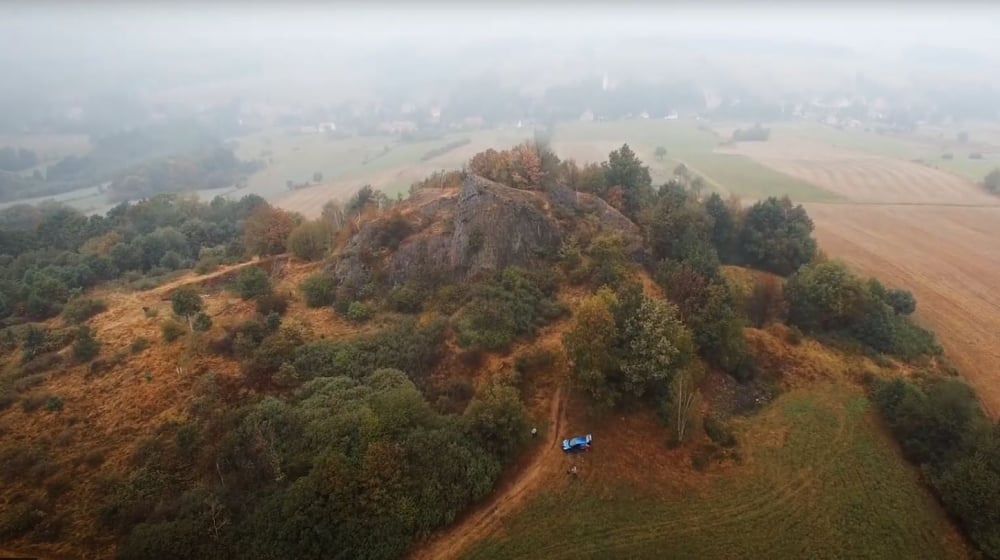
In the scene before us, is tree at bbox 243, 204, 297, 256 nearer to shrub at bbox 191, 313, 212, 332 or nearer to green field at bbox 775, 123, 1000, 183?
shrub at bbox 191, 313, 212, 332

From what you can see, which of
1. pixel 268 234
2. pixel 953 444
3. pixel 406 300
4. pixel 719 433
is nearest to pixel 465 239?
pixel 406 300

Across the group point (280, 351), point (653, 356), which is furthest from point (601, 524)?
point (280, 351)

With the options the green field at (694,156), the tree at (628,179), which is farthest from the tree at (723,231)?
the green field at (694,156)

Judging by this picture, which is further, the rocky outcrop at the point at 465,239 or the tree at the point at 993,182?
the tree at the point at 993,182

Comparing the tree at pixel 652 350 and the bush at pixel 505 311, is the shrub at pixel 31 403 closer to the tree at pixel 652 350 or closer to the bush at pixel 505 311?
the bush at pixel 505 311

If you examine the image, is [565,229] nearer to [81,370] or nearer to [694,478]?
[694,478]

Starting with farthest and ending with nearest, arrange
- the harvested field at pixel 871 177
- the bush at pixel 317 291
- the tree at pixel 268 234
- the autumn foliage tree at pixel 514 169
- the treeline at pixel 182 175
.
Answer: the treeline at pixel 182 175, the harvested field at pixel 871 177, the tree at pixel 268 234, the autumn foliage tree at pixel 514 169, the bush at pixel 317 291
